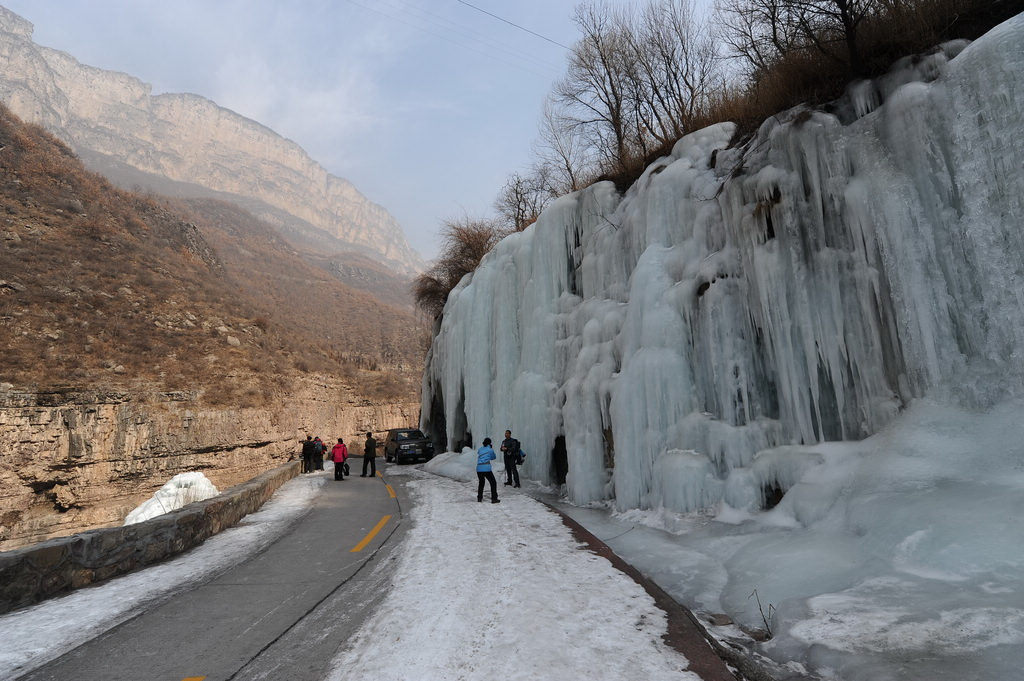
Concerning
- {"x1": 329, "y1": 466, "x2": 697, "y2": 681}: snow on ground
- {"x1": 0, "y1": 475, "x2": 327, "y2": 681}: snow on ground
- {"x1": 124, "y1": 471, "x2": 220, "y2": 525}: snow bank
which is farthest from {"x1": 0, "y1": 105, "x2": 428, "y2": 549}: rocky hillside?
{"x1": 329, "y1": 466, "x2": 697, "y2": 681}: snow on ground

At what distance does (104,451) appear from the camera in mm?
23125

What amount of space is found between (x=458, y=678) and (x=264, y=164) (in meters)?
209

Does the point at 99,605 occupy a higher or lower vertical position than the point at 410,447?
lower

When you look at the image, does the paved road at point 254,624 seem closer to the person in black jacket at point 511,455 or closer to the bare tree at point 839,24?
the person in black jacket at point 511,455

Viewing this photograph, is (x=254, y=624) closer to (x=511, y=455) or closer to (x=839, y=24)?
(x=511, y=455)

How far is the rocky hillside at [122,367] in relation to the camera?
21641 millimetres

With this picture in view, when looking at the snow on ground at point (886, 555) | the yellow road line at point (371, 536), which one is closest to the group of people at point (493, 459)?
the yellow road line at point (371, 536)

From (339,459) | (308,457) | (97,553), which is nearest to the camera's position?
(97,553)

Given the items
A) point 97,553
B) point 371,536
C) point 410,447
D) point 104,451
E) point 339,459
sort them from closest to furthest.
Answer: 1. point 97,553
2. point 371,536
3. point 339,459
4. point 104,451
5. point 410,447

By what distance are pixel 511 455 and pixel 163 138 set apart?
19047 cm

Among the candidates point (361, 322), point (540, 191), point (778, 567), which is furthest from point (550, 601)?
point (361, 322)

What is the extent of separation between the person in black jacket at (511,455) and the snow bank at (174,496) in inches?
429

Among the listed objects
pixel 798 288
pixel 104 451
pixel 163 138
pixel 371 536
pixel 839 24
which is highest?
pixel 163 138

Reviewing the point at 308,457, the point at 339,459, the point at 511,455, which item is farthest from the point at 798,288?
the point at 308,457
